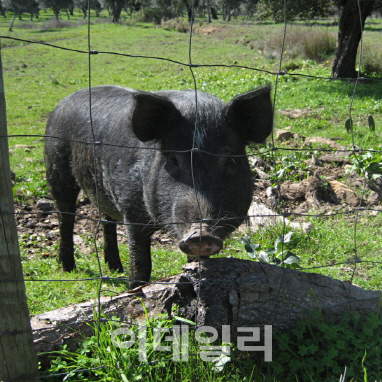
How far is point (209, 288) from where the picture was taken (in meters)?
2.85

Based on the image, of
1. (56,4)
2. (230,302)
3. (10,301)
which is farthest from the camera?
(56,4)

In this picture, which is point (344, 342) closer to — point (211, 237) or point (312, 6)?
point (211, 237)

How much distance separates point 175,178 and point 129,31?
119 ft

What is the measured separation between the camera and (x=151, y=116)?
3.59m

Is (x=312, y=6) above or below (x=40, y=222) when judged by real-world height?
above

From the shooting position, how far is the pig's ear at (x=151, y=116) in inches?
135

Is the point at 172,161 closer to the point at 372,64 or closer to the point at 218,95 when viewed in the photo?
the point at 218,95

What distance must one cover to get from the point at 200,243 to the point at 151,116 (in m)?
1.22

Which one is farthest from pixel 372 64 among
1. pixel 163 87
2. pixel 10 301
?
pixel 10 301

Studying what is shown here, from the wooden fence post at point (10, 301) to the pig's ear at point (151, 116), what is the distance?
3.98 feet

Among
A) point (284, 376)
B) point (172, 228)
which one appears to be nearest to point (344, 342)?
point (284, 376)

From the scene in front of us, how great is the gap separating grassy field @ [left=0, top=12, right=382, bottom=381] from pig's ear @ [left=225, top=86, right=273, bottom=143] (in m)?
0.26

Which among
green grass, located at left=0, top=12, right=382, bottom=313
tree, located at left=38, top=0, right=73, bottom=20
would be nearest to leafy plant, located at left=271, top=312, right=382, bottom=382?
green grass, located at left=0, top=12, right=382, bottom=313

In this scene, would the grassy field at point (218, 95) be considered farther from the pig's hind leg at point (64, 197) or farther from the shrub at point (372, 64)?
the pig's hind leg at point (64, 197)
